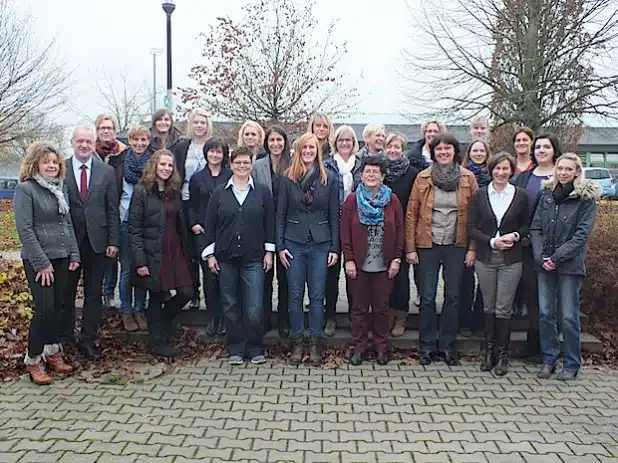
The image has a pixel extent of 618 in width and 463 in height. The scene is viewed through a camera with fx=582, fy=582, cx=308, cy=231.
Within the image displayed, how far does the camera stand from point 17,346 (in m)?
5.86

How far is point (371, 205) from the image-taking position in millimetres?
5477

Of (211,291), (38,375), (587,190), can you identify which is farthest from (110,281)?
(587,190)

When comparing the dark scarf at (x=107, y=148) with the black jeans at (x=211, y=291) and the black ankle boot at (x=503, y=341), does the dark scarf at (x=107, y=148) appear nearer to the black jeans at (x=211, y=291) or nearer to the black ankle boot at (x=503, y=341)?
the black jeans at (x=211, y=291)

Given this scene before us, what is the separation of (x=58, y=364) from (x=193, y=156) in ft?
7.96

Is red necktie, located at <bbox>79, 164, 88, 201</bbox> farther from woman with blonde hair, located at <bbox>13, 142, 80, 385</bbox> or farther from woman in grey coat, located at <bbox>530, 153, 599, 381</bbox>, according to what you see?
woman in grey coat, located at <bbox>530, 153, 599, 381</bbox>

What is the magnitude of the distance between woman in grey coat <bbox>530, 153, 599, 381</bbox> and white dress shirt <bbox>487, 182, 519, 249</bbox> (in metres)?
0.29

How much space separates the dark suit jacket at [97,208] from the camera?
214 inches

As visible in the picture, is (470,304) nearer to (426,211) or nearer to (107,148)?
(426,211)

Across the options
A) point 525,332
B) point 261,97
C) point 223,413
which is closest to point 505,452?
point 223,413

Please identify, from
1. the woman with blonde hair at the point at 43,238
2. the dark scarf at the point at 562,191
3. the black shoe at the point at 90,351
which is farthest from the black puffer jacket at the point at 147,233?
the dark scarf at the point at 562,191

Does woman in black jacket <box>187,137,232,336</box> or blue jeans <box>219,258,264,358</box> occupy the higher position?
woman in black jacket <box>187,137,232,336</box>

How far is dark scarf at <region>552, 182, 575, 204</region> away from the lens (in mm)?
5266

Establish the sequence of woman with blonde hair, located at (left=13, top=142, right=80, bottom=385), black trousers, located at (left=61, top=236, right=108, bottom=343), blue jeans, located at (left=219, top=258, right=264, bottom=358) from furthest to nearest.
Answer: blue jeans, located at (left=219, top=258, right=264, bottom=358) → black trousers, located at (left=61, top=236, right=108, bottom=343) → woman with blonde hair, located at (left=13, top=142, right=80, bottom=385)

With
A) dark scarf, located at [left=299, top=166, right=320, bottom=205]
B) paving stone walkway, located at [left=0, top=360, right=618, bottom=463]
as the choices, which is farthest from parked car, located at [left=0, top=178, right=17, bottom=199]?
dark scarf, located at [left=299, top=166, right=320, bottom=205]
